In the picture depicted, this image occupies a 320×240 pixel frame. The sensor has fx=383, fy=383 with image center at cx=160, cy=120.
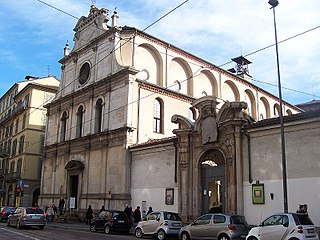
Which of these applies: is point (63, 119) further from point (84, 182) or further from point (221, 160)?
point (221, 160)

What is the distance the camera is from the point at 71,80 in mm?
38406

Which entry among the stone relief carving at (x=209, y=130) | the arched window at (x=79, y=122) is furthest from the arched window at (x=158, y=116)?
the stone relief carving at (x=209, y=130)

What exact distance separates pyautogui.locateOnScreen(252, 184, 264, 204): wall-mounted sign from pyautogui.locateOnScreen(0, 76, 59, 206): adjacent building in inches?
1218

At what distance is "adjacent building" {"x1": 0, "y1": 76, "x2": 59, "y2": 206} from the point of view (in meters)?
48.4

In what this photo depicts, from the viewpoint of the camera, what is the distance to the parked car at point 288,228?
12.8m

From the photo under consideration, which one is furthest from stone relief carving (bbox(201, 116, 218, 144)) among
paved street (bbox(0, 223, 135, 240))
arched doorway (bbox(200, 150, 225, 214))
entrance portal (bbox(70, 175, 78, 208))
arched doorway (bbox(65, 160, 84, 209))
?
entrance portal (bbox(70, 175, 78, 208))

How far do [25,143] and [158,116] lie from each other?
2456 cm

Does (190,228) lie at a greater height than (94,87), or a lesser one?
lesser

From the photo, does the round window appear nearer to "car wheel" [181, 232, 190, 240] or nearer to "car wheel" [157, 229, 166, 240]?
"car wheel" [157, 229, 166, 240]

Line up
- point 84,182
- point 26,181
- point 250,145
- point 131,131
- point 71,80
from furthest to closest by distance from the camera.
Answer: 1. point 26,181
2. point 71,80
3. point 84,182
4. point 131,131
5. point 250,145

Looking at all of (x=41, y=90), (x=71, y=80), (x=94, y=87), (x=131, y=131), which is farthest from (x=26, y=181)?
(x=131, y=131)

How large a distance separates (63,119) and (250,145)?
23420mm

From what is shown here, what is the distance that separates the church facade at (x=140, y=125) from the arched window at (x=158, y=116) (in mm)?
83

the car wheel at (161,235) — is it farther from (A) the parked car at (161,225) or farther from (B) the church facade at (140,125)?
(B) the church facade at (140,125)
